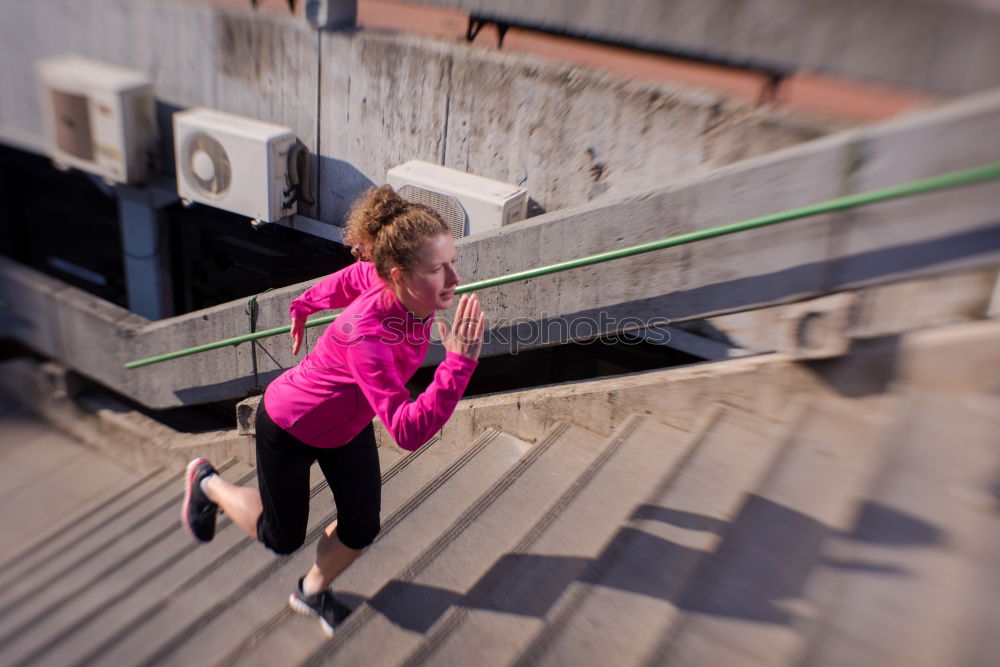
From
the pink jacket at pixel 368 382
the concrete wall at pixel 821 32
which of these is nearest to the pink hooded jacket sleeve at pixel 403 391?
the pink jacket at pixel 368 382

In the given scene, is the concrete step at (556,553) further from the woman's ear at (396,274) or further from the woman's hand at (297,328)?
the woman's hand at (297,328)

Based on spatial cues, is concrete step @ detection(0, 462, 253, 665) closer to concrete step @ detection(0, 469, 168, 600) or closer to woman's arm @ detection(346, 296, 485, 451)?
concrete step @ detection(0, 469, 168, 600)

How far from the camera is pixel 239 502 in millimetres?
3219

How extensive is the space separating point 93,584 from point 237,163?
328 centimetres

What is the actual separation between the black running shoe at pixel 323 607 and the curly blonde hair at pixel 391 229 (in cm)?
146

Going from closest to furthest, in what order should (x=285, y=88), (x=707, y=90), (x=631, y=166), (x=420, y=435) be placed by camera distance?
(x=420, y=435)
(x=707, y=90)
(x=631, y=166)
(x=285, y=88)

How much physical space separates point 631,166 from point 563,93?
651mm

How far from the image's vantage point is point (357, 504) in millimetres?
2975

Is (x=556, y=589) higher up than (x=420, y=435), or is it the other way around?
(x=420, y=435)

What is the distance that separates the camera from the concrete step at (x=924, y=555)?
2.27m

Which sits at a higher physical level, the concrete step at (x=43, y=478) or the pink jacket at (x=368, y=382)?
the pink jacket at (x=368, y=382)

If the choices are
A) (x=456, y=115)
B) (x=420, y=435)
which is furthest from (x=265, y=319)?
(x=420, y=435)

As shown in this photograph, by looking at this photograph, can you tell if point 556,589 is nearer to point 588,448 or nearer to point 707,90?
point 588,448

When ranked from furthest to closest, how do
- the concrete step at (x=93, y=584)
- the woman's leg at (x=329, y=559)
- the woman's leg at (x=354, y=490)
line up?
the concrete step at (x=93, y=584), the woman's leg at (x=329, y=559), the woman's leg at (x=354, y=490)
